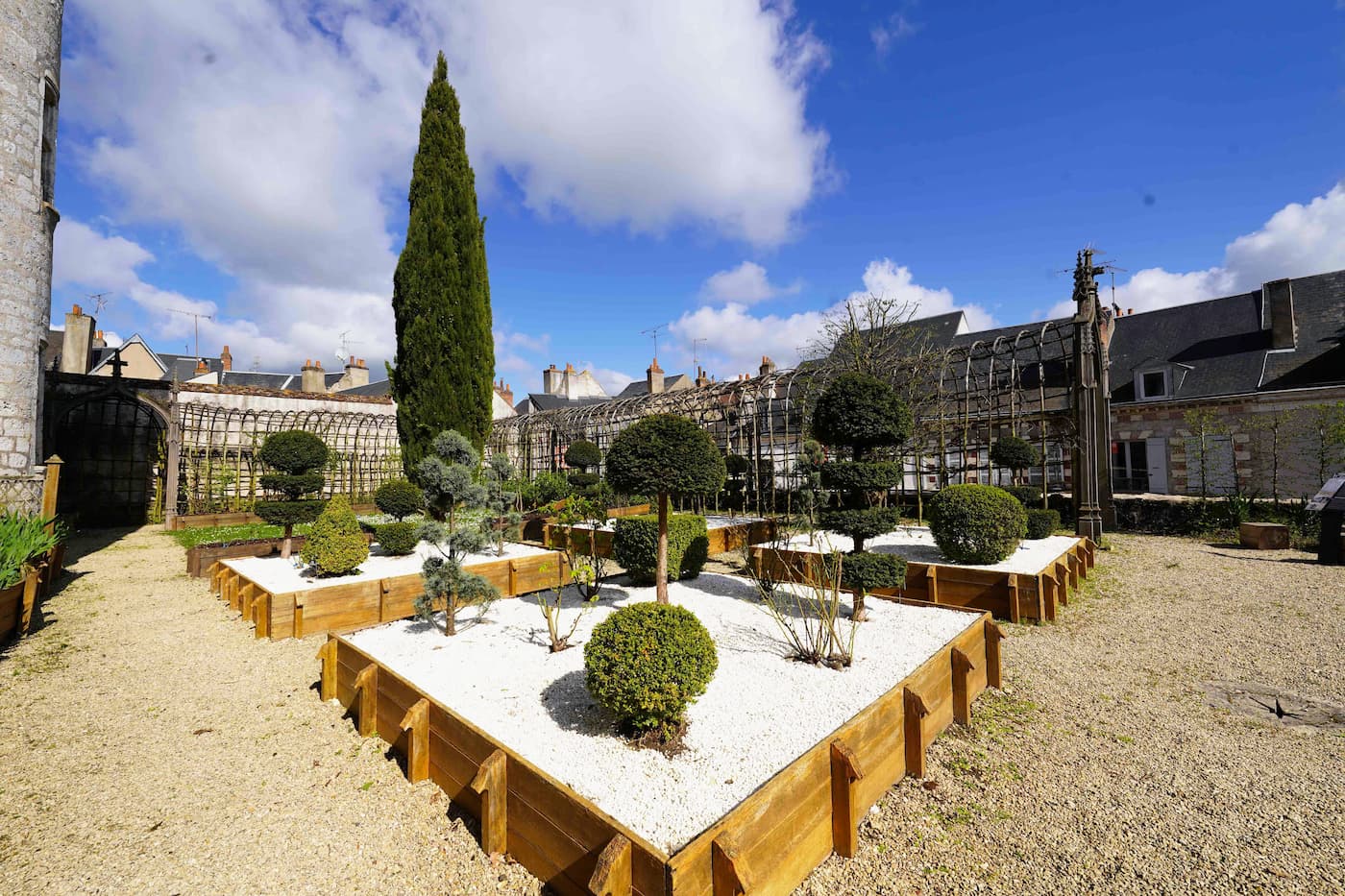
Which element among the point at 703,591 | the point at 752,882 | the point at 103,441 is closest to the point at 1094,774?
the point at 752,882

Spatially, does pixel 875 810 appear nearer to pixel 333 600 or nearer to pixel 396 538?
pixel 333 600

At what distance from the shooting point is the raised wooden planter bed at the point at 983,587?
6262 mm

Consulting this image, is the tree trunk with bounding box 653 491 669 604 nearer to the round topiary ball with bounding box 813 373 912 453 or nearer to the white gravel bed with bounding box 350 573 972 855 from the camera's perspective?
the white gravel bed with bounding box 350 573 972 855

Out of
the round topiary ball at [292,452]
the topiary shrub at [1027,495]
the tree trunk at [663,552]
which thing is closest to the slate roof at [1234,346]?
the topiary shrub at [1027,495]

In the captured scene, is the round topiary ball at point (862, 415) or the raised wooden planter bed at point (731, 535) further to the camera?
the raised wooden planter bed at point (731, 535)

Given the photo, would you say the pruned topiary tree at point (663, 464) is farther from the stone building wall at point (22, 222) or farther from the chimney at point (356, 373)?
the chimney at point (356, 373)

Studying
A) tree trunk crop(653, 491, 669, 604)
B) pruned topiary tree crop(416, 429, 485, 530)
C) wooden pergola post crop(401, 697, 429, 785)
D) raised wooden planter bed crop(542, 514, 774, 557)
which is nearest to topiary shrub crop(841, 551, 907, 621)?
tree trunk crop(653, 491, 669, 604)

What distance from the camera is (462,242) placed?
38.4 feet

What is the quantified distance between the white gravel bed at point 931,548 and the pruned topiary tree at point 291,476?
23.7ft

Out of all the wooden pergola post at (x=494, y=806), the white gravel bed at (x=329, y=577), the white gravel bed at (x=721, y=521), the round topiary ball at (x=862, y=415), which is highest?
the round topiary ball at (x=862, y=415)

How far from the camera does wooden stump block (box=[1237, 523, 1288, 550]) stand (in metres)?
10.2

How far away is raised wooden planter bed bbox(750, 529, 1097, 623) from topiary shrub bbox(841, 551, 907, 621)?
1.35 ft

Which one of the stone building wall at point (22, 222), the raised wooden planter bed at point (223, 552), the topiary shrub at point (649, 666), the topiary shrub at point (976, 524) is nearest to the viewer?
the topiary shrub at point (649, 666)

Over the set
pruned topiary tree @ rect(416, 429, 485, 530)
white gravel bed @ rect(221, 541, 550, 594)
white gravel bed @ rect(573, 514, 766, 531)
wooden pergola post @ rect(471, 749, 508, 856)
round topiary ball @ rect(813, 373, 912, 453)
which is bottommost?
wooden pergola post @ rect(471, 749, 508, 856)
